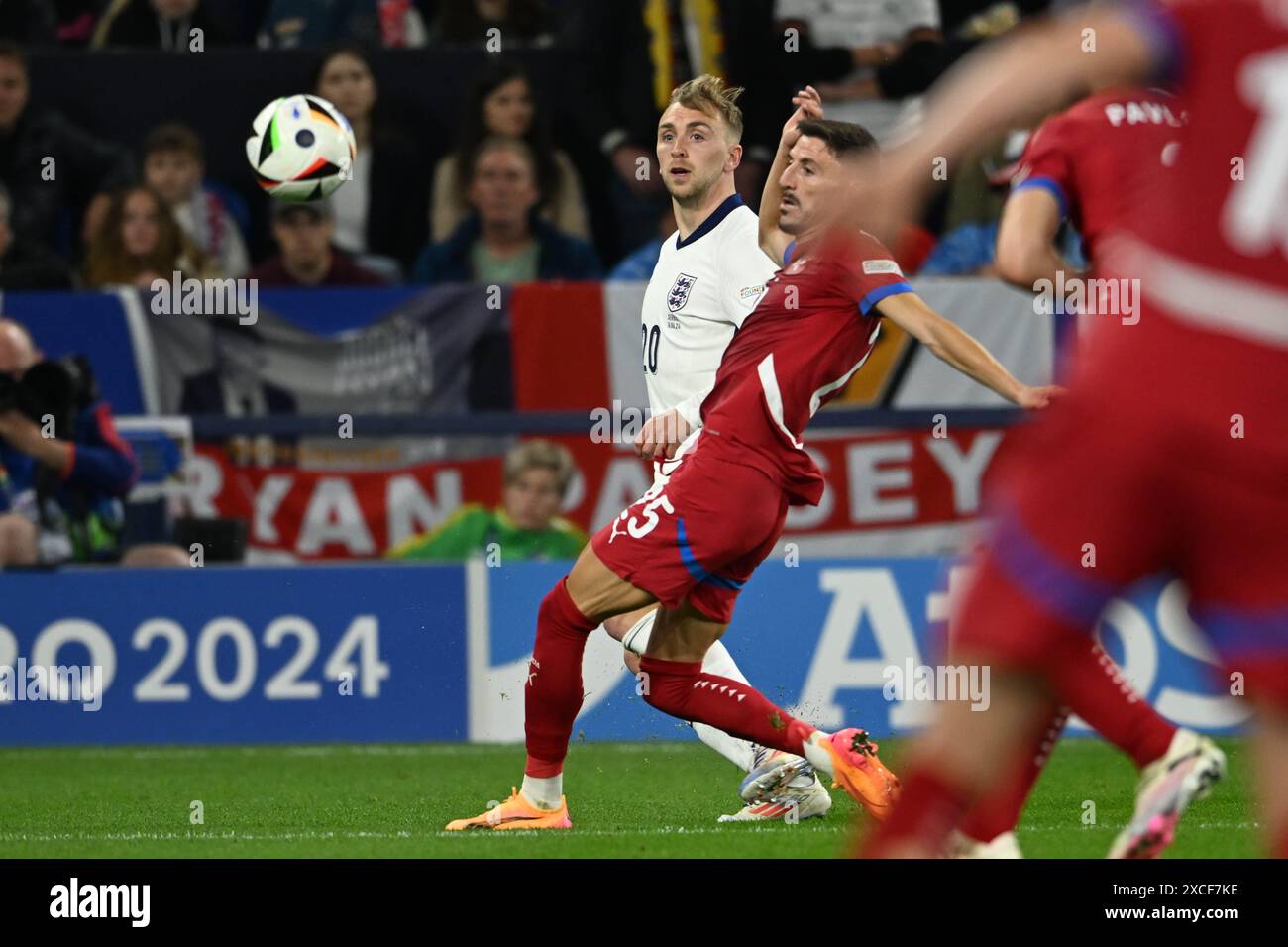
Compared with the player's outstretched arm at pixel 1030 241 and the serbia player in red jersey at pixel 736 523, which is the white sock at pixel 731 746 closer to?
the serbia player in red jersey at pixel 736 523

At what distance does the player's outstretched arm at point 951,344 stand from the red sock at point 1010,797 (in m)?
0.96

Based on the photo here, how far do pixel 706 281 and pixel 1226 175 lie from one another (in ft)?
12.6

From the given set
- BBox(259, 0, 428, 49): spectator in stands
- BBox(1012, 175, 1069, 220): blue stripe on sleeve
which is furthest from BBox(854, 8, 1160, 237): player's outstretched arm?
BBox(259, 0, 428, 49): spectator in stands

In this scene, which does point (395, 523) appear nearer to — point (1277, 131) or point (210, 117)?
point (210, 117)

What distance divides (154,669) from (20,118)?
13.8ft

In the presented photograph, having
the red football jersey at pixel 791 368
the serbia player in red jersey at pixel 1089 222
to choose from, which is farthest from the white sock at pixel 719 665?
the serbia player in red jersey at pixel 1089 222

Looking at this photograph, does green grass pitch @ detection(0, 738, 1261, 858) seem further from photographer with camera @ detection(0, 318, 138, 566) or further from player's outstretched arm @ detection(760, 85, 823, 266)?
player's outstretched arm @ detection(760, 85, 823, 266)

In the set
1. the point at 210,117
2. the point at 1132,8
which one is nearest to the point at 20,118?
the point at 210,117

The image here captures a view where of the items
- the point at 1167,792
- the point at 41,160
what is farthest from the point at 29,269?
the point at 1167,792

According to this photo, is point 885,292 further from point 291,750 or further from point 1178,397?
point 291,750

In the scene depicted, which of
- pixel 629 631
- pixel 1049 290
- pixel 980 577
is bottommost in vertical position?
pixel 629 631

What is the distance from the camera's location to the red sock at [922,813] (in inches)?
126

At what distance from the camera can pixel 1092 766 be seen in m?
8.42

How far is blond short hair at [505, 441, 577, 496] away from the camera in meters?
9.92
